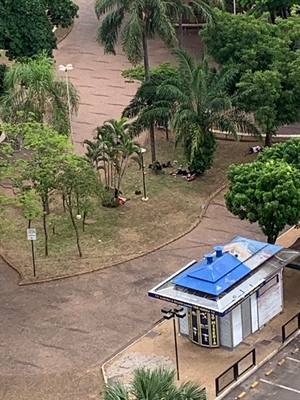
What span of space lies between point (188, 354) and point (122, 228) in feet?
35.0

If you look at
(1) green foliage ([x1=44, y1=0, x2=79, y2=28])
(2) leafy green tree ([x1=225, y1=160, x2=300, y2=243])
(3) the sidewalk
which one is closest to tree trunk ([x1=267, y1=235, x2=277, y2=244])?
(2) leafy green tree ([x1=225, y1=160, x2=300, y2=243])

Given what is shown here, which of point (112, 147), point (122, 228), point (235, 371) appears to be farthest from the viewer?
point (112, 147)

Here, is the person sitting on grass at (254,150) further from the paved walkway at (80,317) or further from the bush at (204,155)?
the paved walkway at (80,317)

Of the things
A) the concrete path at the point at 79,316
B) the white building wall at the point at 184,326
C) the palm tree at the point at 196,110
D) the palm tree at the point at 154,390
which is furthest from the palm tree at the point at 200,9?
the palm tree at the point at 154,390

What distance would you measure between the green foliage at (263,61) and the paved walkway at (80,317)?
4.77 metres

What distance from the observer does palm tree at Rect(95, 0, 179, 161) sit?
1845 inches

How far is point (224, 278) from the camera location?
113ft

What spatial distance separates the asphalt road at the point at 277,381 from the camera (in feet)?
106

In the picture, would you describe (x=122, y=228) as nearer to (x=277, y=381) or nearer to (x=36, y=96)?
(x=36, y=96)

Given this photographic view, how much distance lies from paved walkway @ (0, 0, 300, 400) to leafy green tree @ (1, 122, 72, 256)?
329 cm

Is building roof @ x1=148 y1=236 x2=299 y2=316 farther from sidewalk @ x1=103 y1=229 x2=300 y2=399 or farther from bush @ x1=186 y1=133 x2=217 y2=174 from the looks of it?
bush @ x1=186 y1=133 x2=217 y2=174

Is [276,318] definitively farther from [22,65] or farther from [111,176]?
[22,65]

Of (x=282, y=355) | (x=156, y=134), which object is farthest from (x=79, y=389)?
(x=156, y=134)

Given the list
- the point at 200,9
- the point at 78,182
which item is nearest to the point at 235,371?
the point at 78,182
